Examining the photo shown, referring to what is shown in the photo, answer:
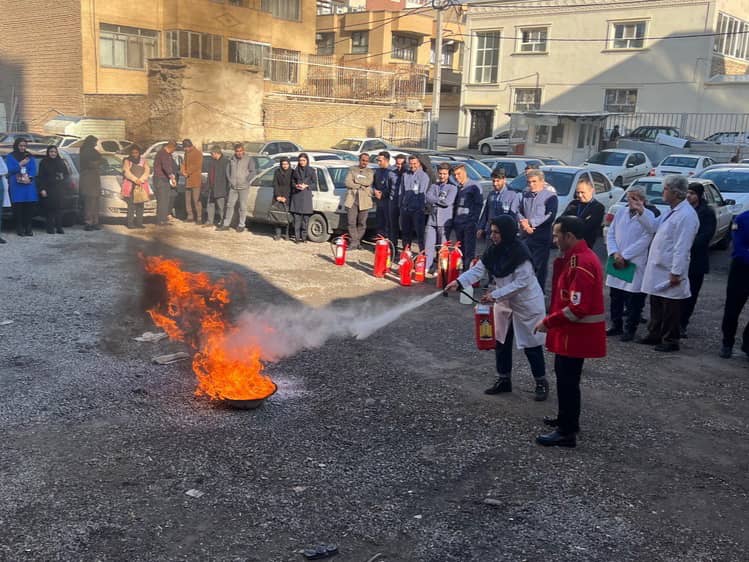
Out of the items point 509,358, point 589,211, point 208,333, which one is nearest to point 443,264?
point 589,211

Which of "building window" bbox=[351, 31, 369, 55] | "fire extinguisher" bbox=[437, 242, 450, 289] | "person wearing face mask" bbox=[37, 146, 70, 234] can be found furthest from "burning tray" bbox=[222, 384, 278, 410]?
"building window" bbox=[351, 31, 369, 55]

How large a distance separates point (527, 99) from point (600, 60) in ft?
15.4

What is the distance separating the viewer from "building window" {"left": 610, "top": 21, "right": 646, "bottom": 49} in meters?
37.5

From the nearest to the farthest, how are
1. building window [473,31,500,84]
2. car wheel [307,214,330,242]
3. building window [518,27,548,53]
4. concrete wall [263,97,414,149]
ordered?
car wheel [307,214,330,242]
concrete wall [263,97,414,149]
building window [518,27,548,53]
building window [473,31,500,84]

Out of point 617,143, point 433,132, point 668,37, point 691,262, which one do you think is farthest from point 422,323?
point 668,37

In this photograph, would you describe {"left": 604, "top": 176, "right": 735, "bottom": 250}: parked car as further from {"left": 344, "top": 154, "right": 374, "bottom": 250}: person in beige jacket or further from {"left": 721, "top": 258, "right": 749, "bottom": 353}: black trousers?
{"left": 721, "top": 258, "right": 749, "bottom": 353}: black trousers

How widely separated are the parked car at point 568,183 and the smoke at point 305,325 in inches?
256

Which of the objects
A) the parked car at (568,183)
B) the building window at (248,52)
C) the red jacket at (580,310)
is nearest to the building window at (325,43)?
the building window at (248,52)

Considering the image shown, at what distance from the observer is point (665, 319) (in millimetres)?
8508

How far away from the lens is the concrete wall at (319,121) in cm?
3018

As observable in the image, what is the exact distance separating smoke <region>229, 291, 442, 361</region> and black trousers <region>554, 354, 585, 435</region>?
259 centimetres

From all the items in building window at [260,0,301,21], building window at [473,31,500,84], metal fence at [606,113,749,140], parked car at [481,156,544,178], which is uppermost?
building window at [260,0,301,21]

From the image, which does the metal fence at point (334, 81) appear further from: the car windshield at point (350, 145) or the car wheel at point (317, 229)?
the car wheel at point (317, 229)

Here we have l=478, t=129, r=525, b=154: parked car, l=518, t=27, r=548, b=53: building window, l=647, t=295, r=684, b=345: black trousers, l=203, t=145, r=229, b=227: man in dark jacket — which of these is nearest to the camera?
l=647, t=295, r=684, b=345: black trousers
